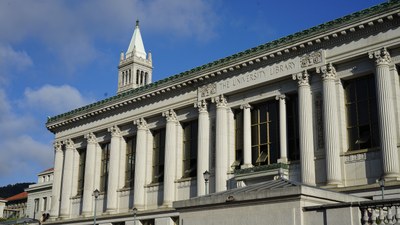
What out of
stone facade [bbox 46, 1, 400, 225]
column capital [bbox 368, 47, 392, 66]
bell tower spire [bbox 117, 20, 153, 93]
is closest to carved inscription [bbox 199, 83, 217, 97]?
stone facade [bbox 46, 1, 400, 225]

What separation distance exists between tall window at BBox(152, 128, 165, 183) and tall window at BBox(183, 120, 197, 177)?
2607 mm

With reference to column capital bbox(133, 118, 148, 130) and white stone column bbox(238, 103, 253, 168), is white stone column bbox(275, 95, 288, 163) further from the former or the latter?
column capital bbox(133, 118, 148, 130)

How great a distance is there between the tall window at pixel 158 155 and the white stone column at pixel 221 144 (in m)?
7.33

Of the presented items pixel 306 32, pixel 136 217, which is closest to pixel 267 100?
pixel 306 32

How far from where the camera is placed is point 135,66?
114938 mm

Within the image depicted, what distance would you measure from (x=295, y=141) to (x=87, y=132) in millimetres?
24587

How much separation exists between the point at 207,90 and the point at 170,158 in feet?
21.3

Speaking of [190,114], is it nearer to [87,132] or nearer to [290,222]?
[87,132]

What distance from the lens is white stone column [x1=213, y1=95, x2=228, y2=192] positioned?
38.8 meters

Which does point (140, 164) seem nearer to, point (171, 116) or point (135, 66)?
point (171, 116)

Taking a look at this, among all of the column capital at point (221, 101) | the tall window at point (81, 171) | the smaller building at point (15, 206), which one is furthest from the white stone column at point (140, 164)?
the smaller building at point (15, 206)

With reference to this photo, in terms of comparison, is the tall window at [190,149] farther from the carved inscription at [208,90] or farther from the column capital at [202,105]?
the carved inscription at [208,90]

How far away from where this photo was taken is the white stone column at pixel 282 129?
35.9m

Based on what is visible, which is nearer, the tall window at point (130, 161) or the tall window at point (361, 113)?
the tall window at point (361, 113)
